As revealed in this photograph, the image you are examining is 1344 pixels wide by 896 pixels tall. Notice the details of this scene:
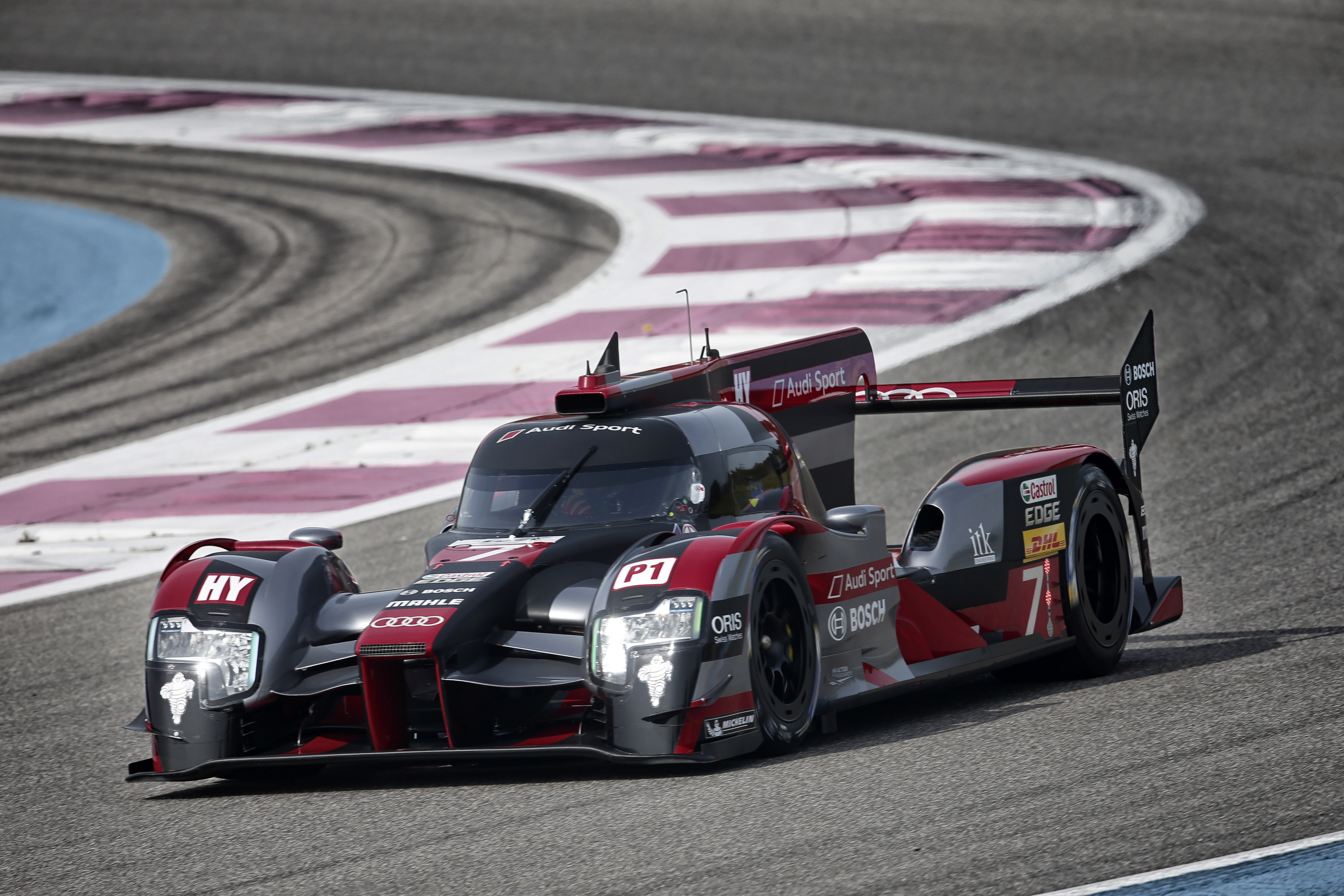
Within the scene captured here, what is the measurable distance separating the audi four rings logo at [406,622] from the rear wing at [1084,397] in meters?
3.32

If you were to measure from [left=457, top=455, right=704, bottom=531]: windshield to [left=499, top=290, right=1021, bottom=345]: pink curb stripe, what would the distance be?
6.87 m

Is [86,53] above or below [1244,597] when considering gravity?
above

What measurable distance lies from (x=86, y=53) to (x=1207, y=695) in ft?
79.9

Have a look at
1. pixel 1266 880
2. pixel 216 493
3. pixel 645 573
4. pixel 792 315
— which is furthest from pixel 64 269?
pixel 1266 880

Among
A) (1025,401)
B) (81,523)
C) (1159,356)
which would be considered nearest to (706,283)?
(1159,356)

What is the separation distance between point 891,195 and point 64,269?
8.87m

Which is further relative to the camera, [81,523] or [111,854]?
[81,523]

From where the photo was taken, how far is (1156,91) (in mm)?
21938

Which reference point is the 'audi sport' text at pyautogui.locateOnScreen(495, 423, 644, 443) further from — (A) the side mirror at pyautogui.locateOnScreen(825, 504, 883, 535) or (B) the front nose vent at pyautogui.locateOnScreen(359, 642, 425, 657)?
(B) the front nose vent at pyautogui.locateOnScreen(359, 642, 425, 657)

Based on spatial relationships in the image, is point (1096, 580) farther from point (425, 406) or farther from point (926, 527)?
point (425, 406)

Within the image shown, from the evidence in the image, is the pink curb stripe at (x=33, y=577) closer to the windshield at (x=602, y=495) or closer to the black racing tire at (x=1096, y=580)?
the windshield at (x=602, y=495)

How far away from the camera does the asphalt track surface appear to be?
15.8 feet

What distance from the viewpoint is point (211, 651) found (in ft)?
21.1

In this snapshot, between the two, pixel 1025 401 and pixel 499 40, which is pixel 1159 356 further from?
pixel 499 40
